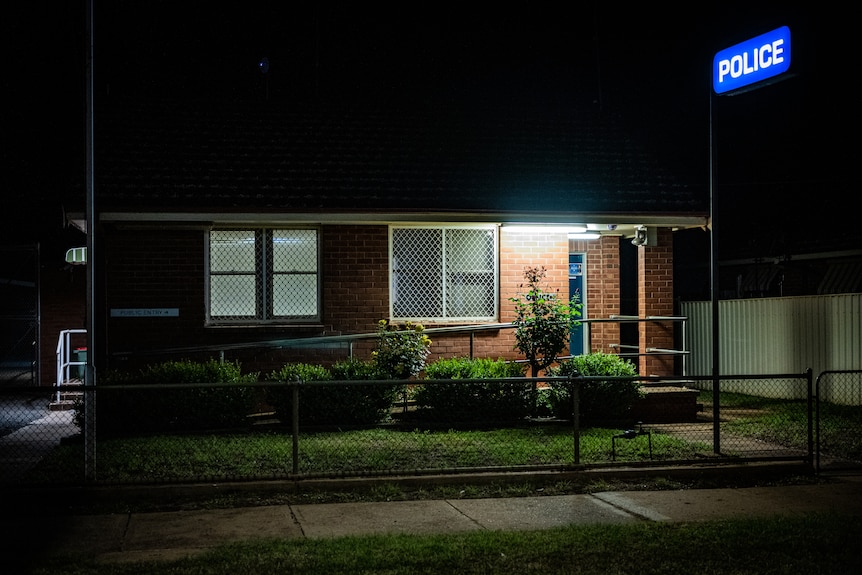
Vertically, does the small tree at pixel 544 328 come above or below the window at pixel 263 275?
below

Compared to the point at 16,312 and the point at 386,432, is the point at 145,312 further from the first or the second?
the point at 16,312

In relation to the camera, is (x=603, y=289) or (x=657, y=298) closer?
(x=657, y=298)

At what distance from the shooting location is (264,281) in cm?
1449

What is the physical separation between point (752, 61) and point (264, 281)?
8310mm

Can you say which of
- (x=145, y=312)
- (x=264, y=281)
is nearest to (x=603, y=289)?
(x=264, y=281)

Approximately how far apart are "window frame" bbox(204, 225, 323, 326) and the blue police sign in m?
6.99

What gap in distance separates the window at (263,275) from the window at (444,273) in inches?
57.7

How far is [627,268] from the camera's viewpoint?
54.2 ft

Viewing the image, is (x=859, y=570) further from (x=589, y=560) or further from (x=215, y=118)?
(x=215, y=118)

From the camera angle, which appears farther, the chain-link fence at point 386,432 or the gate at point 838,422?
the gate at point 838,422

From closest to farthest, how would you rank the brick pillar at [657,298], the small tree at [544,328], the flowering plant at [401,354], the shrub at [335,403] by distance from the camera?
the shrub at [335,403], the flowering plant at [401,354], the small tree at [544,328], the brick pillar at [657,298]

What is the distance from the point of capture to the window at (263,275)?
47.3ft

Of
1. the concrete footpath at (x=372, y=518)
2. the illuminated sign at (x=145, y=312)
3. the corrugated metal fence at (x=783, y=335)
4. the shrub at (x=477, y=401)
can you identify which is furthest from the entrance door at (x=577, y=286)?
the concrete footpath at (x=372, y=518)

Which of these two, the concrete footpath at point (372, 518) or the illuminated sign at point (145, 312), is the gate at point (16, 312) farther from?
the concrete footpath at point (372, 518)
